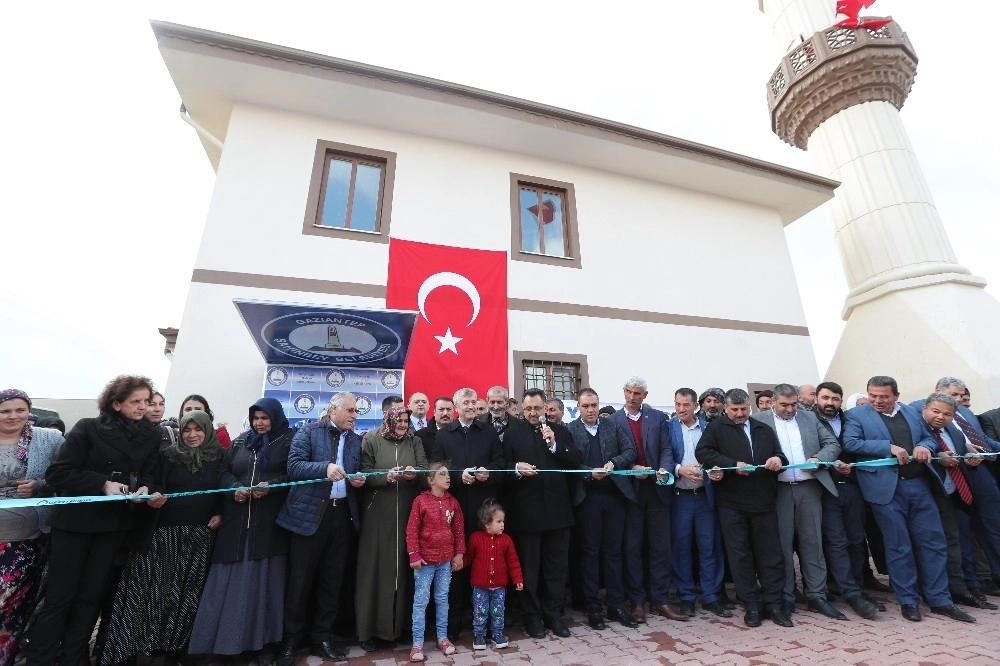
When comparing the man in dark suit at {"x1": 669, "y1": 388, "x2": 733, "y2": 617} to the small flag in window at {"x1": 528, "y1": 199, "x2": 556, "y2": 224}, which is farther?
the small flag in window at {"x1": 528, "y1": 199, "x2": 556, "y2": 224}

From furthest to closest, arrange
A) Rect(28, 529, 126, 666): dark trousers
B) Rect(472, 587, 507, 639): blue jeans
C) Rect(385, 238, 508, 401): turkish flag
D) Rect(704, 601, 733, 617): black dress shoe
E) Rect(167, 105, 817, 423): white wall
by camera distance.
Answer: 1. Rect(385, 238, 508, 401): turkish flag
2. Rect(167, 105, 817, 423): white wall
3. Rect(704, 601, 733, 617): black dress shoe
4. Rect(472, 587, 507, 639): blue jeans
5. Rect(28, 529, 126, 666): dark trousers

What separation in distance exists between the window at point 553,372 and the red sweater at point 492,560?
170 inches

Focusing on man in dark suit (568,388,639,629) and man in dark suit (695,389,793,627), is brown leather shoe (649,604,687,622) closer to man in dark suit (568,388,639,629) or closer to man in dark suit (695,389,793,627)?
man in dark suit (568,388,639,629)

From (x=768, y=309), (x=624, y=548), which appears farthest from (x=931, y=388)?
(x=624, y=548)

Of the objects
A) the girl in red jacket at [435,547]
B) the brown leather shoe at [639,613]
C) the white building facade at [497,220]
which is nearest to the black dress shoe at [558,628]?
the brown leather shoe at [639,613]

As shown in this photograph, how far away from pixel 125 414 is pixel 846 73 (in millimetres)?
15768

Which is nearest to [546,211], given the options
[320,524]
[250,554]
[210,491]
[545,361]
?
[545,361]

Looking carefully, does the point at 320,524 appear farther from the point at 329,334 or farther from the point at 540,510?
the point at 329,334

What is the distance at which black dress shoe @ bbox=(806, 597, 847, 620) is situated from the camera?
4.15 meters

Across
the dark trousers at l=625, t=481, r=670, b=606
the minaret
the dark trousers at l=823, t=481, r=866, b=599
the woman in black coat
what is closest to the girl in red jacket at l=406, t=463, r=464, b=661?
the dark trousers at l=625, t=481, r=670, b=606

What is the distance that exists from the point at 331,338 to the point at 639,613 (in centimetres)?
480

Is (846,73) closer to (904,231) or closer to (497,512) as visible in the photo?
(904,231)

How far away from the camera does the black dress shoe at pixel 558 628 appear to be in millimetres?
3917

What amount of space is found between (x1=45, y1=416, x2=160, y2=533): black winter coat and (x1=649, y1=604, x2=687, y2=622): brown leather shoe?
4231 millimetres
